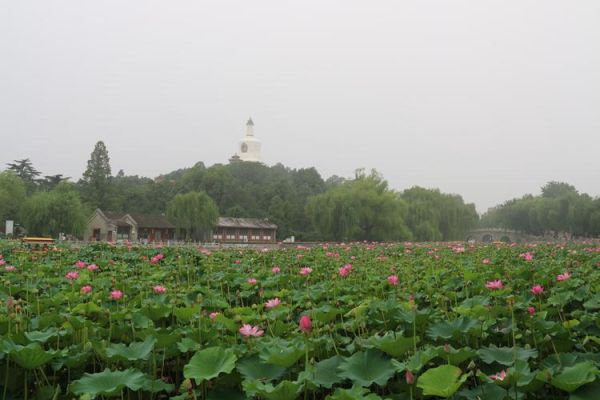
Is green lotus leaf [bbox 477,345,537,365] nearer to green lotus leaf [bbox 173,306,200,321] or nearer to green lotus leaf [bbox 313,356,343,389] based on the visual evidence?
green lotus leaf [bbox 313,356,343,389]

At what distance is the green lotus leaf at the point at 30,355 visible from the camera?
1.87 metres

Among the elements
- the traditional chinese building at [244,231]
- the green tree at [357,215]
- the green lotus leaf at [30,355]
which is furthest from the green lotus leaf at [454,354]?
the traditional chinese building at [244,231]

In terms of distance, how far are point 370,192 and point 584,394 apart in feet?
108

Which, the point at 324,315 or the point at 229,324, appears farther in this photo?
the point at 324,315

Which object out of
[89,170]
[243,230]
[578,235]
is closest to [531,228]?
[578,235]

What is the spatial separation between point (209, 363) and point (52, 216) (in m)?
32.8

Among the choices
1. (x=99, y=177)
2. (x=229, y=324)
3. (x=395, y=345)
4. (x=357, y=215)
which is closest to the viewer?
(x=395, y=345)

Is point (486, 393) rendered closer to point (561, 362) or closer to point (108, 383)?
point (561, 362)

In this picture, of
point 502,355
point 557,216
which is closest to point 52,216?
point 502,355

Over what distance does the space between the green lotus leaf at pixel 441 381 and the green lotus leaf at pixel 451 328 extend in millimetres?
679

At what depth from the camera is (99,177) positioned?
4594cm

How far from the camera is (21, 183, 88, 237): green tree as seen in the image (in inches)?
1224

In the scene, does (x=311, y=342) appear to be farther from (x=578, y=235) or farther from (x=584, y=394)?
(x=578, y=235)

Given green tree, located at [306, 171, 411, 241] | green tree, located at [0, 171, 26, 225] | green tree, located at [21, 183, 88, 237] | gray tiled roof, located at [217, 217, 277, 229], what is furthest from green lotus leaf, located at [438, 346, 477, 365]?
gray tiled roof, located at [217, 217, 277, 229]
